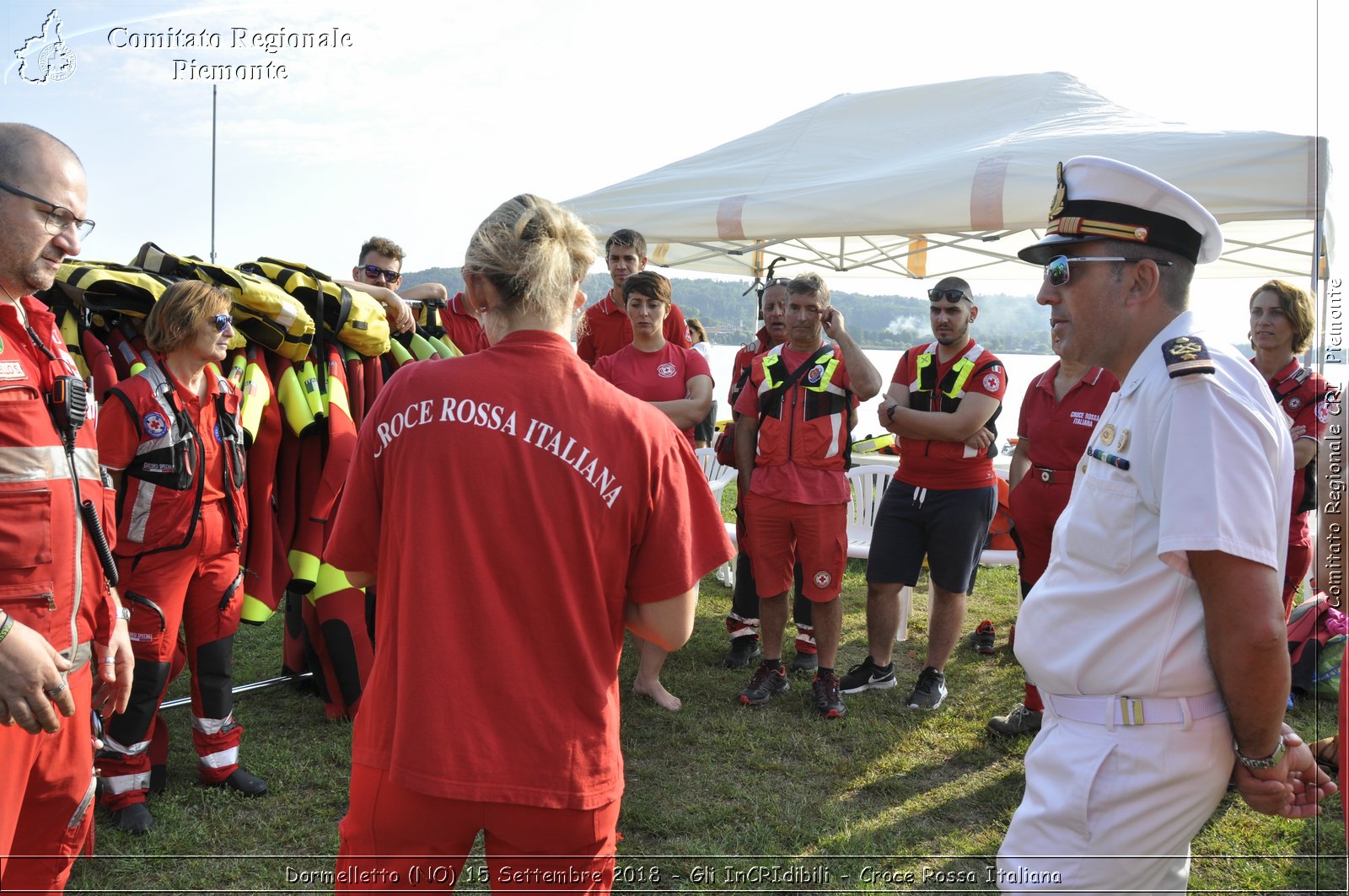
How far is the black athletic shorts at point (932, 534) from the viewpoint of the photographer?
198 inches

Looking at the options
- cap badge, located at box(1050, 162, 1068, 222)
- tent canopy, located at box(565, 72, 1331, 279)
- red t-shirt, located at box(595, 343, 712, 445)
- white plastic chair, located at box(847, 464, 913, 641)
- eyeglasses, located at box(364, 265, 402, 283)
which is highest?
tent canopy, located at box(565, 72, 1331, 279)

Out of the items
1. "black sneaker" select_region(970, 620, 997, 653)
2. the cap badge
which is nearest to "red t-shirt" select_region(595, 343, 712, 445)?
"black sneaker" select_region(970, 620, 997, 653)

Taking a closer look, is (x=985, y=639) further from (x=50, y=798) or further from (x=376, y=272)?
(x=50, y=798)

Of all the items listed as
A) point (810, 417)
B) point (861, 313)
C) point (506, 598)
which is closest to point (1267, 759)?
point (506, 598)

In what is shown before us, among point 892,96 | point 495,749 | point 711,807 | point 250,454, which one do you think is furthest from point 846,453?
point 892,96

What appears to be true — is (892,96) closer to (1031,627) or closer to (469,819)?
(1031,627)

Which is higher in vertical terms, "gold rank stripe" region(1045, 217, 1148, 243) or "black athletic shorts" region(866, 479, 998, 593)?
"gold rank stripe" region(1045, 217, 1148, 243)

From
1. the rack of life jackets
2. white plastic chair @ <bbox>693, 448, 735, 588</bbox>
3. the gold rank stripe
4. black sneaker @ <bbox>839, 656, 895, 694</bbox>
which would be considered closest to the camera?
the gold rank stripe

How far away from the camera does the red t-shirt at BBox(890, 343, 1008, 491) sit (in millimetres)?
5004

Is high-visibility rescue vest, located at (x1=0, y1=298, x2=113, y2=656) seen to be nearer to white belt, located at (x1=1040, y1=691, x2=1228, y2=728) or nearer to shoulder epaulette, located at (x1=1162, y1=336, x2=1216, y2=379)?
white belt, located at (x1=1040, y1=691, x2=1228, y2=728)

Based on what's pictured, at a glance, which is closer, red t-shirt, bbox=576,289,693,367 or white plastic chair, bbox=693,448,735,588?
red t-shirt, bbox=576,289,693,367

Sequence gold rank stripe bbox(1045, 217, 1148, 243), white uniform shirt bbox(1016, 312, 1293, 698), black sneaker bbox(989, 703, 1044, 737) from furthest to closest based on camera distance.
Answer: black sneaker bbox(989, 703, 1044, 737) → gold rank stripe bbox(1045, 217, 1148, 243) → white uniform shirt bbox(1016, 312, 1293, 698)

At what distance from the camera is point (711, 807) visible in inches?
154

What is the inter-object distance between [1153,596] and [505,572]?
1.23m
